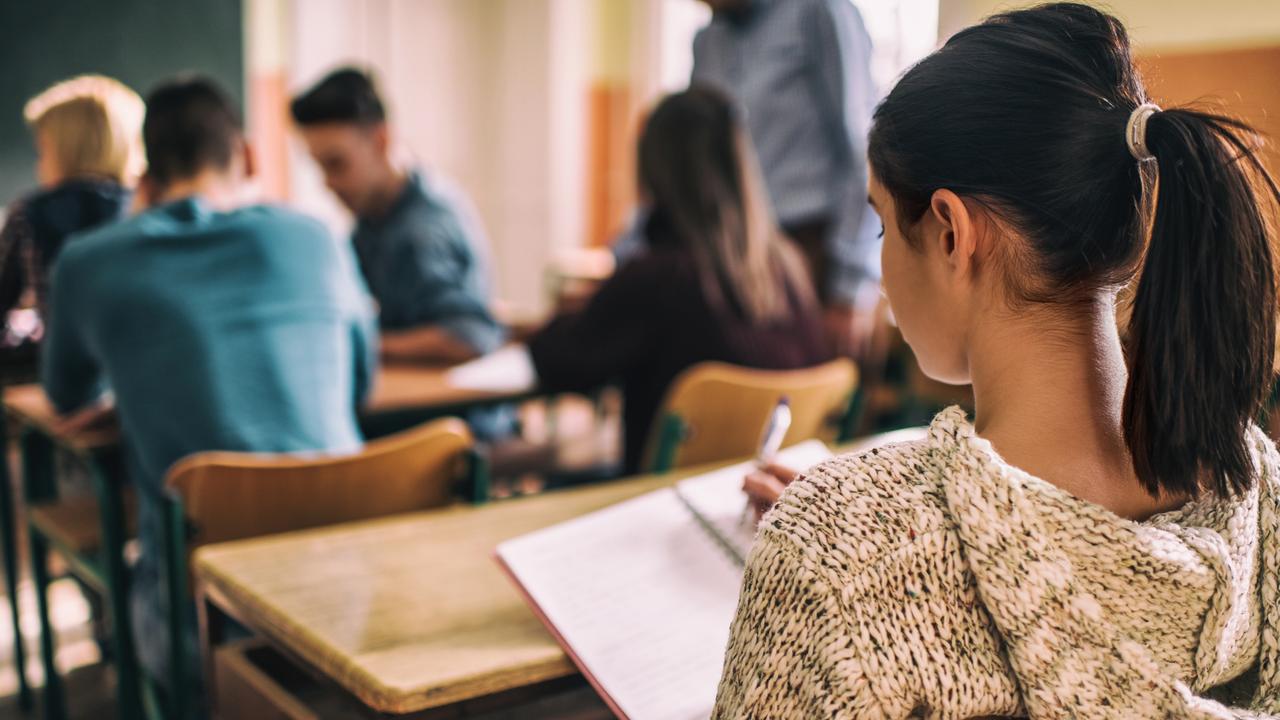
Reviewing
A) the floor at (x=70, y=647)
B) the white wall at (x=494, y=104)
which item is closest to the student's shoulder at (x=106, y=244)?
the floor at (x=70, y=647)

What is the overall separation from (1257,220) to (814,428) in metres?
1.47

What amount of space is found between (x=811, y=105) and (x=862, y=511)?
244 centimetres

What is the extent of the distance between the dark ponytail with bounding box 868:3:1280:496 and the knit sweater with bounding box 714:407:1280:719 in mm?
71

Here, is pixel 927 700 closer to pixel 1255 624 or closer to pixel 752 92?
pixel 1255 624

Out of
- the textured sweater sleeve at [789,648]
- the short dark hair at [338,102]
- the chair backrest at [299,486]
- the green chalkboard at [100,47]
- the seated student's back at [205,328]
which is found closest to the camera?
the textured sweater sleeve at [789,648]

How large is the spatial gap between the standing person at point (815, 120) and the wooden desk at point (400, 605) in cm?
170

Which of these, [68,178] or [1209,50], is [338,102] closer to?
[68,178]

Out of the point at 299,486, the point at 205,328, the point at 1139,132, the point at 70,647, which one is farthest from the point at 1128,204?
the point at 70,647

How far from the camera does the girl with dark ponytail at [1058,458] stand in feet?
2.06

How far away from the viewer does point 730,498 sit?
43.3 inches

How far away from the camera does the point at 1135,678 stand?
636mm

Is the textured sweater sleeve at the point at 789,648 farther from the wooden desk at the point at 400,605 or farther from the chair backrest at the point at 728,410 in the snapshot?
the chair backrest at the point at 728,410

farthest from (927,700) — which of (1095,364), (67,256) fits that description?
(67,256)

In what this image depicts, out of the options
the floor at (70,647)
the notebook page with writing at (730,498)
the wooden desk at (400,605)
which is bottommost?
the floor at (70,647)
